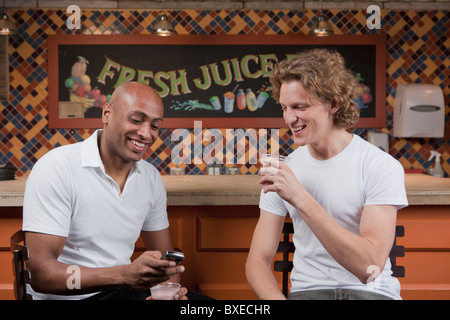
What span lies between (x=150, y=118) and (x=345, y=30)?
3.78m

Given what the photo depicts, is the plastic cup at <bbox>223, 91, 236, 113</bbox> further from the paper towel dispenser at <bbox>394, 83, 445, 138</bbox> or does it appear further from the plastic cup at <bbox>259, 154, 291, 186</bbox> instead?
the plastic cup at <bbox>259, 154, 291, 186</bbox>

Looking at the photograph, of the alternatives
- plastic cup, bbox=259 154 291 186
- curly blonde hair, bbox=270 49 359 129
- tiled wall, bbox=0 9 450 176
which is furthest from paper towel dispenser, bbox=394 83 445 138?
plastic cup, bbox=259 154 291 186

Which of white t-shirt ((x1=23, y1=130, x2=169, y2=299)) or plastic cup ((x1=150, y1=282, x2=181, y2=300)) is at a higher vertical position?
white t-shirt ((x1=23, y1=130, x2=169, y2=299))

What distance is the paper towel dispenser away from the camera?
4820 millimetres

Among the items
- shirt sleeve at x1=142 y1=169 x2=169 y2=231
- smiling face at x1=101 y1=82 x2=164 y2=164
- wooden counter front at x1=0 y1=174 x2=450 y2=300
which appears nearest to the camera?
smiling face at x1=101 y1=82 x2=164 y2=164

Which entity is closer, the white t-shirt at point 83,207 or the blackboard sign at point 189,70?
the white t-shirt at point 83,207

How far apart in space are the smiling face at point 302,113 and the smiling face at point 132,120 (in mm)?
510

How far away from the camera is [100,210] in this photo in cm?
177

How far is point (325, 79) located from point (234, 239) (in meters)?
1.22

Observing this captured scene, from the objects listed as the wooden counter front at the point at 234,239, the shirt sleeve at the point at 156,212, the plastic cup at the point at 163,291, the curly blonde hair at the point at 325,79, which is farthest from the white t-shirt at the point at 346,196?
the wooden counter front at the point at 234,239

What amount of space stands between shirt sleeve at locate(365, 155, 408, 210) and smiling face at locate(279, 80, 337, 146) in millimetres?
234

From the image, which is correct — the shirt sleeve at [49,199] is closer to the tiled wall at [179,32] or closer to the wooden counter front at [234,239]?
the wooden counter front at [234,239]

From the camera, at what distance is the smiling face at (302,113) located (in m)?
1.67
